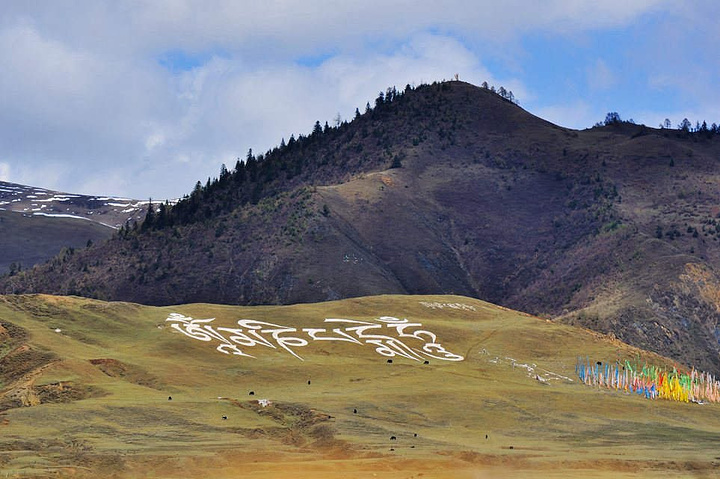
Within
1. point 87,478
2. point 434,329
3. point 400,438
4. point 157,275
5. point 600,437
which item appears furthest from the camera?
point 157,275

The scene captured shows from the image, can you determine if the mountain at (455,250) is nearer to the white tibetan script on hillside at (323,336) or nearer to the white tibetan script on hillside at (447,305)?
the white tibetan script on hillside at (447,305)

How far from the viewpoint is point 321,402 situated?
74938 mm

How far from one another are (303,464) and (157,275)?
104205mm

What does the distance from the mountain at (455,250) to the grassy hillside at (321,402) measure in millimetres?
36819

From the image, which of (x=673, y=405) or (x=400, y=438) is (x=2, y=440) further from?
(x=673, y=405)

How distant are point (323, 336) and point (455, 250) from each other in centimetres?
8345

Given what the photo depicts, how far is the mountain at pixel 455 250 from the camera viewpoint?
148 meters

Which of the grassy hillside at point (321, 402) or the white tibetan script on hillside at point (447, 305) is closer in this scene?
the grassy hillside at point (321, 402)

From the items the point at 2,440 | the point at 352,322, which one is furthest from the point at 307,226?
the point at 2,440

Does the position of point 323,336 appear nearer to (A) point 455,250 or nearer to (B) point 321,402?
(B) point 321,402

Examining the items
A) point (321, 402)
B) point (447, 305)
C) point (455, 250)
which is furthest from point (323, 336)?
point (455, 250)

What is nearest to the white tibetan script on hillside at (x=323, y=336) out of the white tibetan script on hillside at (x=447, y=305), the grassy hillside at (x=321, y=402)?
the grassy hillside at (x=321, y=402)

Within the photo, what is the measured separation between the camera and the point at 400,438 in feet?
214

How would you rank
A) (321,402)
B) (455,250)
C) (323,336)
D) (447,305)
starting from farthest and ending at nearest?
1. (455,250)
2. (447,305)
3. (323,336)
4. (321,402)
